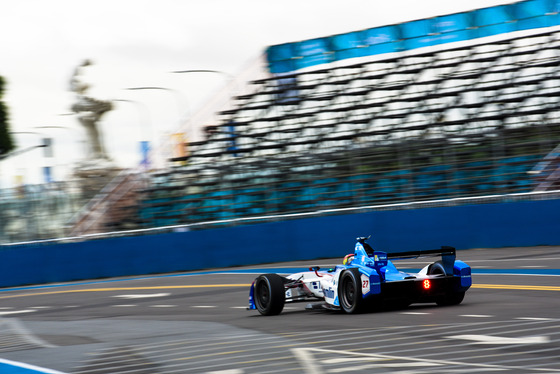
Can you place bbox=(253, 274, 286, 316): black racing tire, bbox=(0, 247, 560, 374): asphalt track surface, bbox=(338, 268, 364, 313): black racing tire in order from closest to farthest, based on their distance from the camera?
bbox=(0, 247, 560, 374): asphalt track surface → bbox=(338, 268, 364, 313): black racing tire → bbox=(253, 274, 286, 316): black racing tire

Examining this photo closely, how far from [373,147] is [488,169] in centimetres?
318

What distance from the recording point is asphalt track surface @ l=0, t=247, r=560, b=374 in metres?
6.59

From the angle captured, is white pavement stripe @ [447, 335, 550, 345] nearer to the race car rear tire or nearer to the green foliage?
the race car rear tire

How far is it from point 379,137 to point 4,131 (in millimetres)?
26905

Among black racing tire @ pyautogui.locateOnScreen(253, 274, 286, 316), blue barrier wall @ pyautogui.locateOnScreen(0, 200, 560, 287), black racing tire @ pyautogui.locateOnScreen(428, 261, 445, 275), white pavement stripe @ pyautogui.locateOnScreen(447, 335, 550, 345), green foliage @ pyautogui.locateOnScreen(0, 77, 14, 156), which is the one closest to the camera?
white pavement stripe @ pyautogui.locateOnScreen(447, 335, 550, 345)

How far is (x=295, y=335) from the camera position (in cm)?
864

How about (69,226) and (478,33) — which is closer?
(69,226)

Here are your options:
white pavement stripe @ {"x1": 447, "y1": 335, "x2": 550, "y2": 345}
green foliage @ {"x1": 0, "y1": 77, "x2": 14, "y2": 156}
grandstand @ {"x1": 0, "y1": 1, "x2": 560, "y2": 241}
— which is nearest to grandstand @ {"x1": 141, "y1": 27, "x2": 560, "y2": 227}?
grandstand @ {"x1": 0, "y1": 1, "x2": 560, "y2": 241}

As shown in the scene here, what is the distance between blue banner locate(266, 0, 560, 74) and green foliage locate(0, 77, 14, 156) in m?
20.8

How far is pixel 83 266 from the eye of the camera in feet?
80.2

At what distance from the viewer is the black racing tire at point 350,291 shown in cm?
980

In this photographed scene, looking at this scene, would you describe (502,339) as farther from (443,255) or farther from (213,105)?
(213,105)

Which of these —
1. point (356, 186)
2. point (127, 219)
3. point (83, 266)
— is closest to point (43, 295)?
point (83, 266)

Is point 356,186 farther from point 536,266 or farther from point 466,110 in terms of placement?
point 536,266
